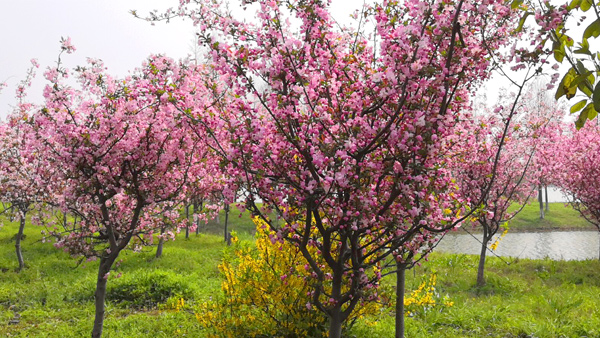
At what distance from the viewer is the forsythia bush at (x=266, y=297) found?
5359 mm

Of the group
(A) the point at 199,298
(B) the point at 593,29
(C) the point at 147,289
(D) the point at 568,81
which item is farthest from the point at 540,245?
(B) the point at 593,29

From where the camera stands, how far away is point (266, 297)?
5.59 m

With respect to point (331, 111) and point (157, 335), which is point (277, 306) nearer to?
point (157, 335)

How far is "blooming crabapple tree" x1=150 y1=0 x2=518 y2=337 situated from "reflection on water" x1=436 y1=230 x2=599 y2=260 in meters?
14.8

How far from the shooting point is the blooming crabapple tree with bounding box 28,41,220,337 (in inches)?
203

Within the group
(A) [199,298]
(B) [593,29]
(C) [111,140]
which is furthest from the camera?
(A) [199,298]

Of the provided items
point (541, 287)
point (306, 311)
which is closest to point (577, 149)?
point (541, 287)

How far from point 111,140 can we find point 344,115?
330 cm

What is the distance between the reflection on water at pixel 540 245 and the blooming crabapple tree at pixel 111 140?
14.5 m

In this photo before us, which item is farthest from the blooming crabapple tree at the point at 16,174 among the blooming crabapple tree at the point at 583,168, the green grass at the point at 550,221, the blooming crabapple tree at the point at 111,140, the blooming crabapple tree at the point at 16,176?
the green grass at the point at 550,221

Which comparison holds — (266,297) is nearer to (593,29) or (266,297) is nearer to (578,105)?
(578,105)

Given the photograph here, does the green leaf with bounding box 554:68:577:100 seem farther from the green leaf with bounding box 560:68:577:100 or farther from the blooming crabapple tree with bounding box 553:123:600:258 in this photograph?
the blooming crabapple tree with bounding box 553:123:600:258

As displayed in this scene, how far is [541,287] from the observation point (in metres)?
10.5

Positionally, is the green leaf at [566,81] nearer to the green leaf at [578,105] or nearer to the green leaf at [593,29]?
the green leaf at [578,105]
